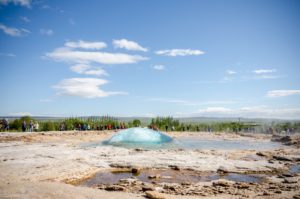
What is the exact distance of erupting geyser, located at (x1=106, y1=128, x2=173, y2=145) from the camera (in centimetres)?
2017

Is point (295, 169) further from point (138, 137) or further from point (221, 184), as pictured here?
point (138, 137)

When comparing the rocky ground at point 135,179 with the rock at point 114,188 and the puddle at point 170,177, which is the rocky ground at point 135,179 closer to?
the rock at point 114,188

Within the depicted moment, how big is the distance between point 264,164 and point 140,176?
5614mm

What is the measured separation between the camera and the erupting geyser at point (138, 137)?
66.2 feet

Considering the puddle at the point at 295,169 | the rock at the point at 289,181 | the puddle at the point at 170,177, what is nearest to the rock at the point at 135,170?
the puddle at the point at 170,177

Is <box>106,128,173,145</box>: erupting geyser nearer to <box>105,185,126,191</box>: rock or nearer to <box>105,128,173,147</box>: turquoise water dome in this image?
<box>105,128,173,147</box>: turquoise water dome

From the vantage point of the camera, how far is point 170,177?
8562mm

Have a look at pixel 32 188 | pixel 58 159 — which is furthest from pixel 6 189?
pixel 58 159

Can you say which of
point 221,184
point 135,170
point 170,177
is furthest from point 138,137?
point 221,184

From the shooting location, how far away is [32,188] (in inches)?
227

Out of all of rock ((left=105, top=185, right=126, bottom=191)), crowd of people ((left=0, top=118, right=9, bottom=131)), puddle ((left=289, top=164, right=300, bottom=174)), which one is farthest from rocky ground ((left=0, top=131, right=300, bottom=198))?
crowd of people ((left=0, top=118, right=9, bottom=131))

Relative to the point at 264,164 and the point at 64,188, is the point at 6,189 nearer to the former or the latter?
A: the point at 64,188

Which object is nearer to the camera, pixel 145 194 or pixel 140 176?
pixel 145 194

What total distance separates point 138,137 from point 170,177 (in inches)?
481
